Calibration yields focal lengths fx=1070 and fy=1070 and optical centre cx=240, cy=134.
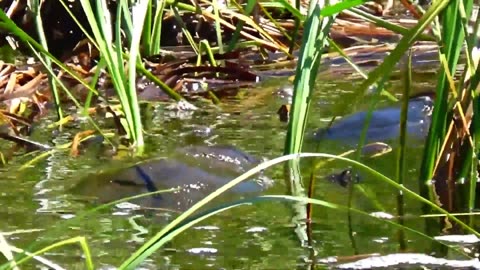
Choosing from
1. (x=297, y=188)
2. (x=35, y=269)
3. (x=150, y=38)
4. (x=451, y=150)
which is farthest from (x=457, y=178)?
(x=150, y=38)

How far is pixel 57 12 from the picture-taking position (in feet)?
15.7

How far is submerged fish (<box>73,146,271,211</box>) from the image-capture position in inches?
89.7

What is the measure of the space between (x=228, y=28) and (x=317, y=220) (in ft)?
9.41

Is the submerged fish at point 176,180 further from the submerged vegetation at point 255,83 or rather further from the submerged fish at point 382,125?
the submerged fish at point 382,125

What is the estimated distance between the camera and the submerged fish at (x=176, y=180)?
2277 millimetres

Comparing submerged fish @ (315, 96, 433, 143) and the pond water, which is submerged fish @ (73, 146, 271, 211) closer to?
the pond water

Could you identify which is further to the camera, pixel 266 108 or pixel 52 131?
pixel 266 108

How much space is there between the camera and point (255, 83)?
4.04m

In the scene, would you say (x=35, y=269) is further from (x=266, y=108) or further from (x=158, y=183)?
(x=266, y=108)

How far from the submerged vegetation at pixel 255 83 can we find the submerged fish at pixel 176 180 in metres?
0.03

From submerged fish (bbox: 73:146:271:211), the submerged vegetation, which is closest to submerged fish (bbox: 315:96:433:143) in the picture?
the submerged vegetation

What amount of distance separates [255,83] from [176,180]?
1724 mm

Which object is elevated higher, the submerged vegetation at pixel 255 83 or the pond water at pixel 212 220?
the submerged vegetation at pixel 255 83

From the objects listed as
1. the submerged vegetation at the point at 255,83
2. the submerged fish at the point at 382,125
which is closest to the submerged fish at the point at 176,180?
the submerged vegetation at the point at 255,83
